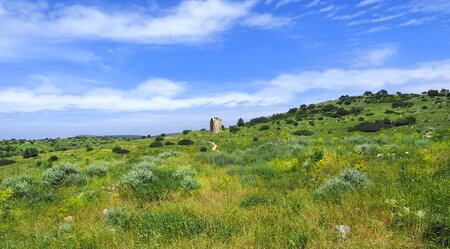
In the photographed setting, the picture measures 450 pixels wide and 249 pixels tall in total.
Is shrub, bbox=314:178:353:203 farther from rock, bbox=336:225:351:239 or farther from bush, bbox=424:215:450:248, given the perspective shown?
bush, bbox=424:215:450:248

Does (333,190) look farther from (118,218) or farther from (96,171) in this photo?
(96,171)

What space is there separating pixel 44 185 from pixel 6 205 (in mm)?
3299

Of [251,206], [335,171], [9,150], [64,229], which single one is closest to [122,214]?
[64,229]

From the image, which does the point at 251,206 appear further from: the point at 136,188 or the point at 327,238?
the point at 136,188

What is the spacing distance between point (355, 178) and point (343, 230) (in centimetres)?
353

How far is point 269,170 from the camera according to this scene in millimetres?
12219

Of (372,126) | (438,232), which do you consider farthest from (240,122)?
(438,232)

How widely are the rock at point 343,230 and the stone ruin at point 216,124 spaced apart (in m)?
45.9

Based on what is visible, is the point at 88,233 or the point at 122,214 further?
the point at 122,214

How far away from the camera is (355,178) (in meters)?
8.75

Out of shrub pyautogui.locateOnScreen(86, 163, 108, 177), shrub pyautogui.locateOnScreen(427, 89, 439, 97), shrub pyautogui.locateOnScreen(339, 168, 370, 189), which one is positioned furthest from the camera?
shrub pyautogui.locateOnScreen(427, 89, 439, 97)

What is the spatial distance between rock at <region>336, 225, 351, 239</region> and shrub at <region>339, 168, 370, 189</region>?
111 inches

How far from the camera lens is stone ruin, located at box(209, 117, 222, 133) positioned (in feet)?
171

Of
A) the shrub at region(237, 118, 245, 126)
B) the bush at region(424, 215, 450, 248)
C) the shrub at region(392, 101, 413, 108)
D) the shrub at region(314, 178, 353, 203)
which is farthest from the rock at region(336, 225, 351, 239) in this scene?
Result: the shrub at region(237, 118, 245, 126)
